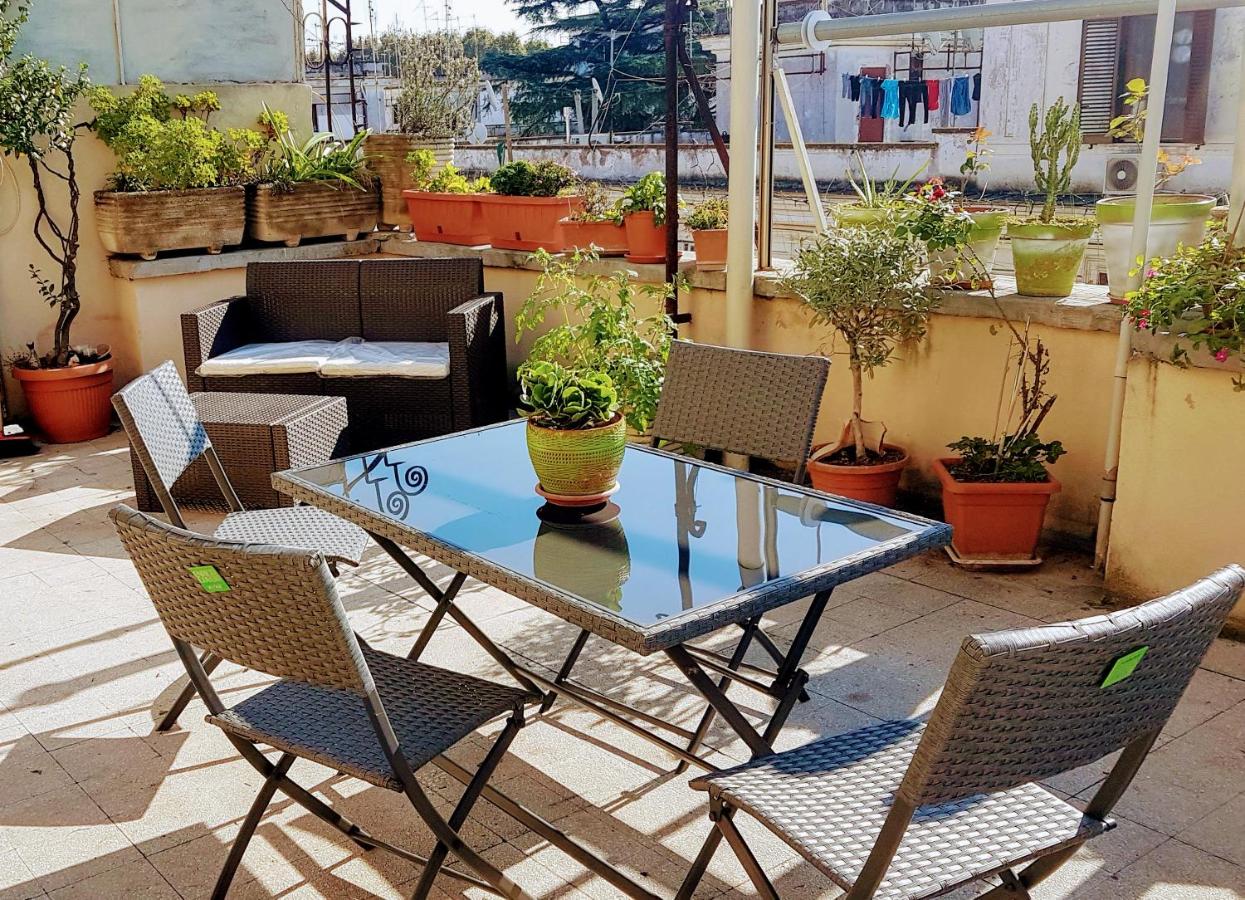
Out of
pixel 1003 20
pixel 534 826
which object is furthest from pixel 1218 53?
pixel 534 826

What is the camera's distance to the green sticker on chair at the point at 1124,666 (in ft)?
5.63

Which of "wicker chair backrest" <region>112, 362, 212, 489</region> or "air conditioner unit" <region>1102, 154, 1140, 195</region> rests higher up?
"air conditioner unit" <region>1102, 154, 1140, 195</region>

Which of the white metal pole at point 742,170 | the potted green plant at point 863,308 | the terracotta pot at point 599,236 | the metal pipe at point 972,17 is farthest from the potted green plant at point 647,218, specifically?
the potted green plant at point 863,308

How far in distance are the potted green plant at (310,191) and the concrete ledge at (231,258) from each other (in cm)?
6

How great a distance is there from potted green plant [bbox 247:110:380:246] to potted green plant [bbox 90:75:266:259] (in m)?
0.16

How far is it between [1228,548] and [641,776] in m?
2.10

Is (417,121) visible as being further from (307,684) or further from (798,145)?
(307,684)

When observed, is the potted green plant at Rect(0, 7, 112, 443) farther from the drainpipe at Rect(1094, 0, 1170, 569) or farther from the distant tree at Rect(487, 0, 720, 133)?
the distant tree at Rect(487, 0, 720, 133)

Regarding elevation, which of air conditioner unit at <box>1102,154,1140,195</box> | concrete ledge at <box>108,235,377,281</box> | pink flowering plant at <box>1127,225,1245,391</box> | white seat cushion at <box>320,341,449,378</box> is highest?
air conditioner unit at <box>1102,154,1140,195</box>

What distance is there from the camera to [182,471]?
3455 millimetres

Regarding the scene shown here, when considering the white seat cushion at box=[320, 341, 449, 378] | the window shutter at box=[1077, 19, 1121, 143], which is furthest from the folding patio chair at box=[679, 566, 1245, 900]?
the window shutter at box=[1077, 19, 1121, 143]

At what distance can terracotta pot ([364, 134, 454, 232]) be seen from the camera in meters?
7.49

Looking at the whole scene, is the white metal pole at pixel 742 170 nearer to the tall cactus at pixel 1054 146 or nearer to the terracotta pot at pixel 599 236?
the terracotta pot at pixel 599 236

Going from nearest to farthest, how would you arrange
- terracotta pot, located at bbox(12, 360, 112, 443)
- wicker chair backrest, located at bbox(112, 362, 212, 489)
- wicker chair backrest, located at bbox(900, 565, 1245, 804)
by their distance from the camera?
wicker chair backrest, located at bbox(900, 565, 1245, 804) → wicker chair backrest, located at bbox(112, 362, 212, 489) → terracotta pot, located at bbox(12, 360, 112, 443)
